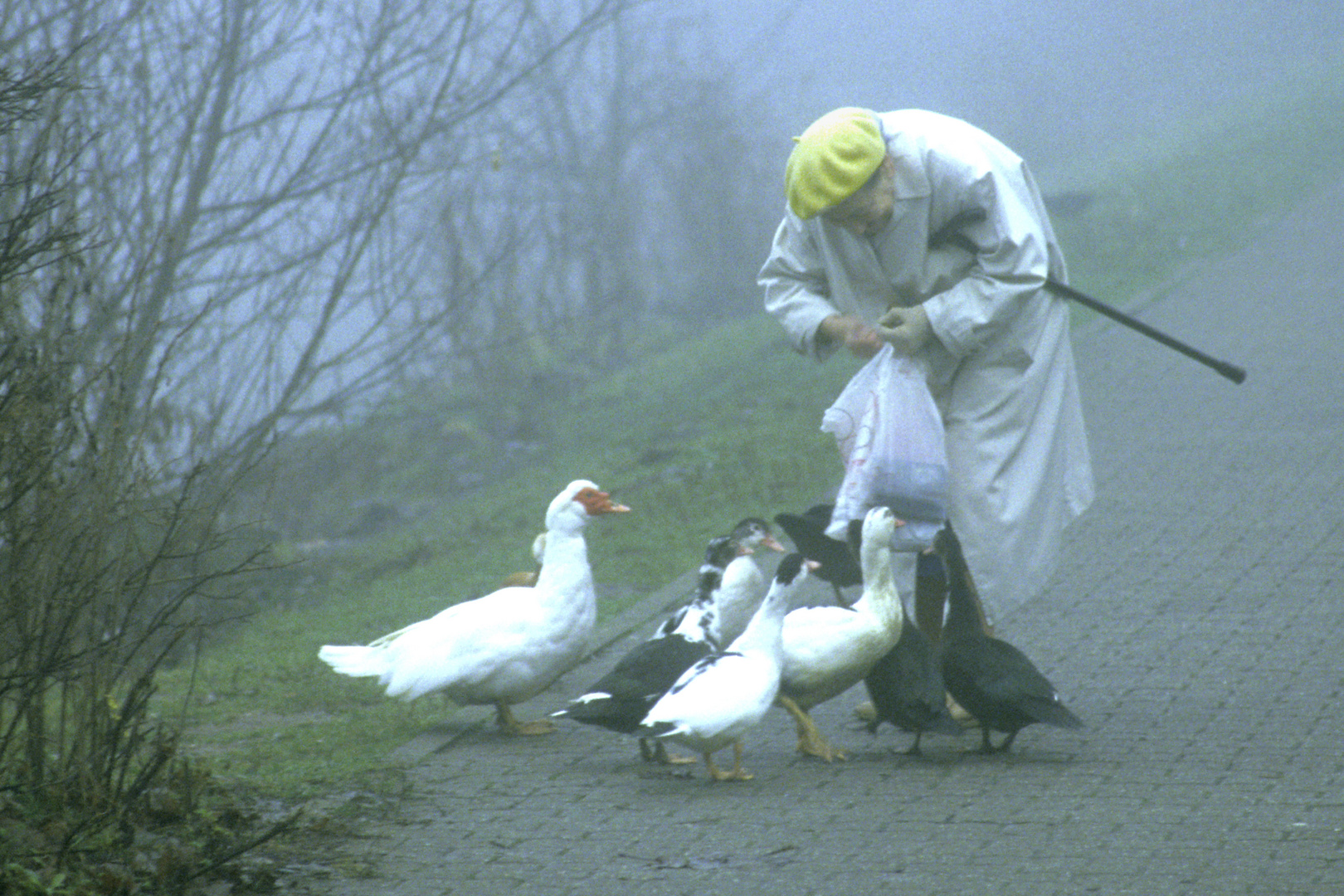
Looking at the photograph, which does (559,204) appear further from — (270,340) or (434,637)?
(434,637)

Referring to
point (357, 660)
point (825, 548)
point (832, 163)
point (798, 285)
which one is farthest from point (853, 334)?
point (357, 660)

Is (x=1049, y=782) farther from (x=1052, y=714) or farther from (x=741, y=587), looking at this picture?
(x=741, y=587)

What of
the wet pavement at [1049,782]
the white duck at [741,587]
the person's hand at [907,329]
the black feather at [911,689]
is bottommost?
the wet pavement at [1049,782]

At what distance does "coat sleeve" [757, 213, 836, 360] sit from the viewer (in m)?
6.01

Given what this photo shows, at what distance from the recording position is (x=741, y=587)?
6.52 meters

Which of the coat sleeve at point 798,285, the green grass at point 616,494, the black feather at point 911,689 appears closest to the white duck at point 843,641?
the black feather at point 911,689

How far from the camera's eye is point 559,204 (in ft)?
60.4

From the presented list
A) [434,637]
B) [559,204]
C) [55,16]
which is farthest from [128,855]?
[559,204]

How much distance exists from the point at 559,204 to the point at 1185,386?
7.22 m

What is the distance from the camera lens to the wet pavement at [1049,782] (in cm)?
468

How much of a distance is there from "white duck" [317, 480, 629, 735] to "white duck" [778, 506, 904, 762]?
35.5 inches

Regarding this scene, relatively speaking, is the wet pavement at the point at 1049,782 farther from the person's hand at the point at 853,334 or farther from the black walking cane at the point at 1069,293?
the person's hand at the point at 853,334

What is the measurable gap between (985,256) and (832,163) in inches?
24.6

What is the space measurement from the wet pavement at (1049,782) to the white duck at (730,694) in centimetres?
20
